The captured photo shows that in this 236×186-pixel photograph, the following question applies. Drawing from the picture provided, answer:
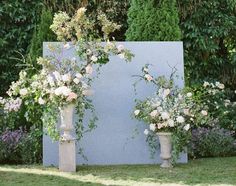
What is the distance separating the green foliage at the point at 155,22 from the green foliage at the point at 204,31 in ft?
4.00

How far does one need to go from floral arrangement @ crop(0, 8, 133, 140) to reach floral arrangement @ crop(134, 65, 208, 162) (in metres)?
0.66

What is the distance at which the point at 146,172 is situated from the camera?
6.73 meters

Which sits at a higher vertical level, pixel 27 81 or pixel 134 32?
pixel 134 32

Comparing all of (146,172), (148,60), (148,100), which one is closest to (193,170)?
(146,172)

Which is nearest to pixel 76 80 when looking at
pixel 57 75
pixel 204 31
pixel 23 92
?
pixel 57 75

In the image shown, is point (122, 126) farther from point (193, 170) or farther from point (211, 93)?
point (211, 93)

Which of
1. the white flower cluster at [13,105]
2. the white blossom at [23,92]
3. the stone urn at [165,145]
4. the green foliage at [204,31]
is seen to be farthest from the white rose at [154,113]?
the green foliage at [204,31]

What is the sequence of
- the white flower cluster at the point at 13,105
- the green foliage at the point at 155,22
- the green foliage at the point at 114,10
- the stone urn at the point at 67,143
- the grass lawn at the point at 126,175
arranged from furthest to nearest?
1. the green foliage at the point at 114,10
2. the green foliage at the point at 155,22
3. the white flower cluster at the point at 13,105
4. the stone urn at the point at 67,143
5. the grass lawn at the point at 126,175

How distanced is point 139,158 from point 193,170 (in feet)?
3.09

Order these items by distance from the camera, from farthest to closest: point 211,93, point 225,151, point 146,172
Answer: point 211,93, point 225,151, point 146,172

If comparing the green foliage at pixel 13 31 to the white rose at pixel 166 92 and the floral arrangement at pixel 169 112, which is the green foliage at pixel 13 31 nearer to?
the floral arrangement at pixel 169 112

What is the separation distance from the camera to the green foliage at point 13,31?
31.1 feet

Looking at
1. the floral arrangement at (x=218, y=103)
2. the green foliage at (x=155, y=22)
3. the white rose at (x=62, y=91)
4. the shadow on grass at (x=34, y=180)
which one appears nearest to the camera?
the shadow on grass at (x=34, y=180)

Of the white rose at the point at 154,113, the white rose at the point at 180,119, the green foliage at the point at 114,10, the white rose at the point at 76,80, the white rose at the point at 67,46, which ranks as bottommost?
the white rose at the point at 180,119
